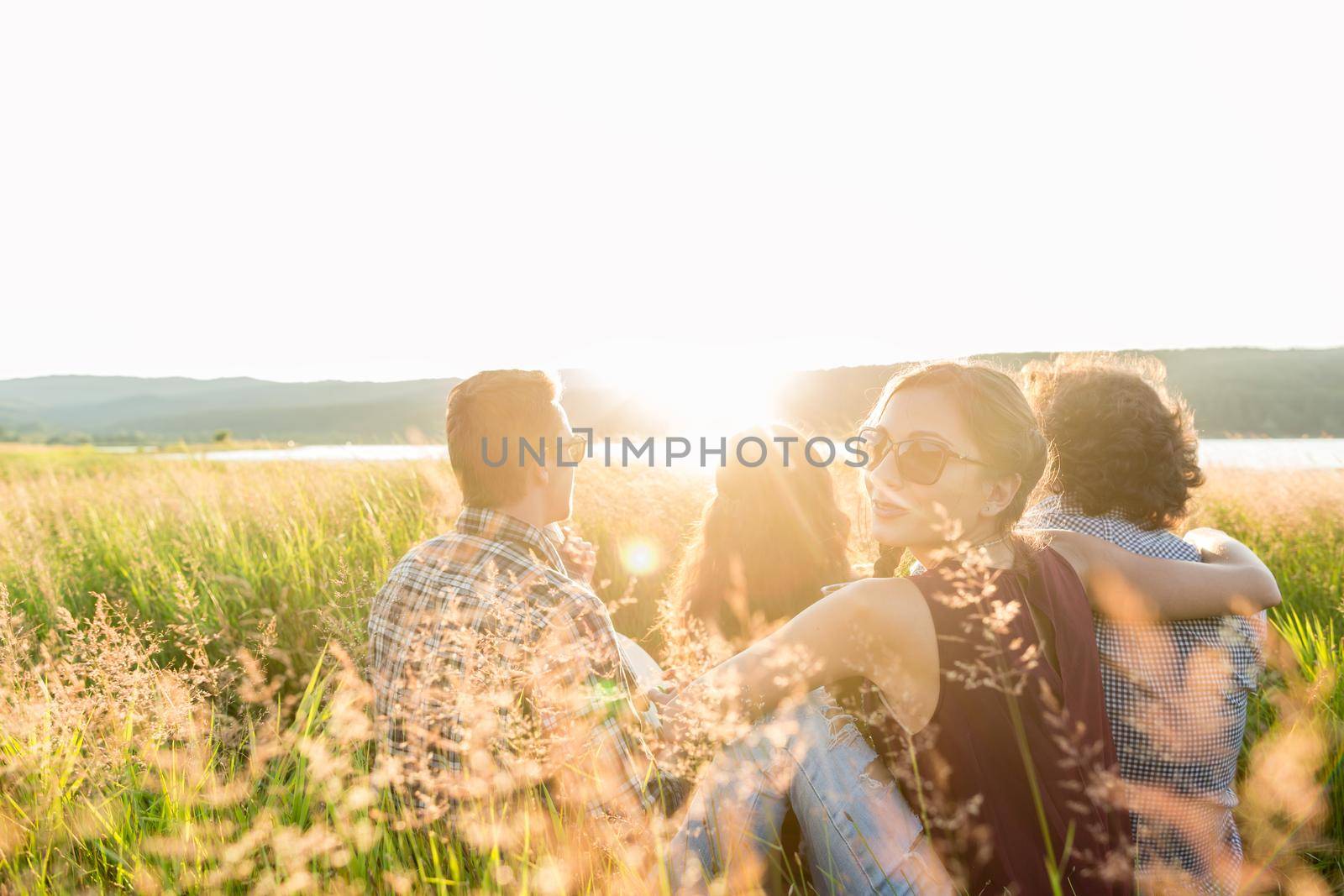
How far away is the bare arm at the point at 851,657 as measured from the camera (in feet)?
5.32

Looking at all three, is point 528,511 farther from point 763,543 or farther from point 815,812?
point 815,812

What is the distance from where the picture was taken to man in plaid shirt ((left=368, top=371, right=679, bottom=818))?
1.71 m

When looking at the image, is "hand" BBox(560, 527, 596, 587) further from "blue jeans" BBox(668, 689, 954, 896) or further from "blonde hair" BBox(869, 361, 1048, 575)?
"blonde hair" BBox(869, 361, 1048, 575)

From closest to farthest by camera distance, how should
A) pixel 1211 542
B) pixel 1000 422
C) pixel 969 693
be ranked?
pixel 969 693, pixel 1000 422, pixel 1211 542

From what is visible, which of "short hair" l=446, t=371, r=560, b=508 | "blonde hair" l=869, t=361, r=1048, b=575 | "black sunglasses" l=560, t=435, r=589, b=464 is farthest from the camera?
"black sunglasses" l=560, t=435, r=589, b=464

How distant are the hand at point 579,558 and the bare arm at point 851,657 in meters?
1.28

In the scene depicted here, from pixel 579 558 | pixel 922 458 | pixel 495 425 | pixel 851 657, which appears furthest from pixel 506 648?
pixel 579 558

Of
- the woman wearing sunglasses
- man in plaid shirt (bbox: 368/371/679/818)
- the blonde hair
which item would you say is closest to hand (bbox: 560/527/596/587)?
man in plaid shirt (bbox: 368/371/679/818)

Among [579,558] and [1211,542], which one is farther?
[579,558]

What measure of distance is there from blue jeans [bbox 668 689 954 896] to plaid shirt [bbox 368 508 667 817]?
16 centimetres

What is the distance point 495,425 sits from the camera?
2.53 metres

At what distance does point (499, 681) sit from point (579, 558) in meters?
1.23

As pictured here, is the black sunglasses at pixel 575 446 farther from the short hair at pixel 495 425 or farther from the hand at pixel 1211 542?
the hand at pixel 1211 542

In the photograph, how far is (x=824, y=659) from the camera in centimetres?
166
